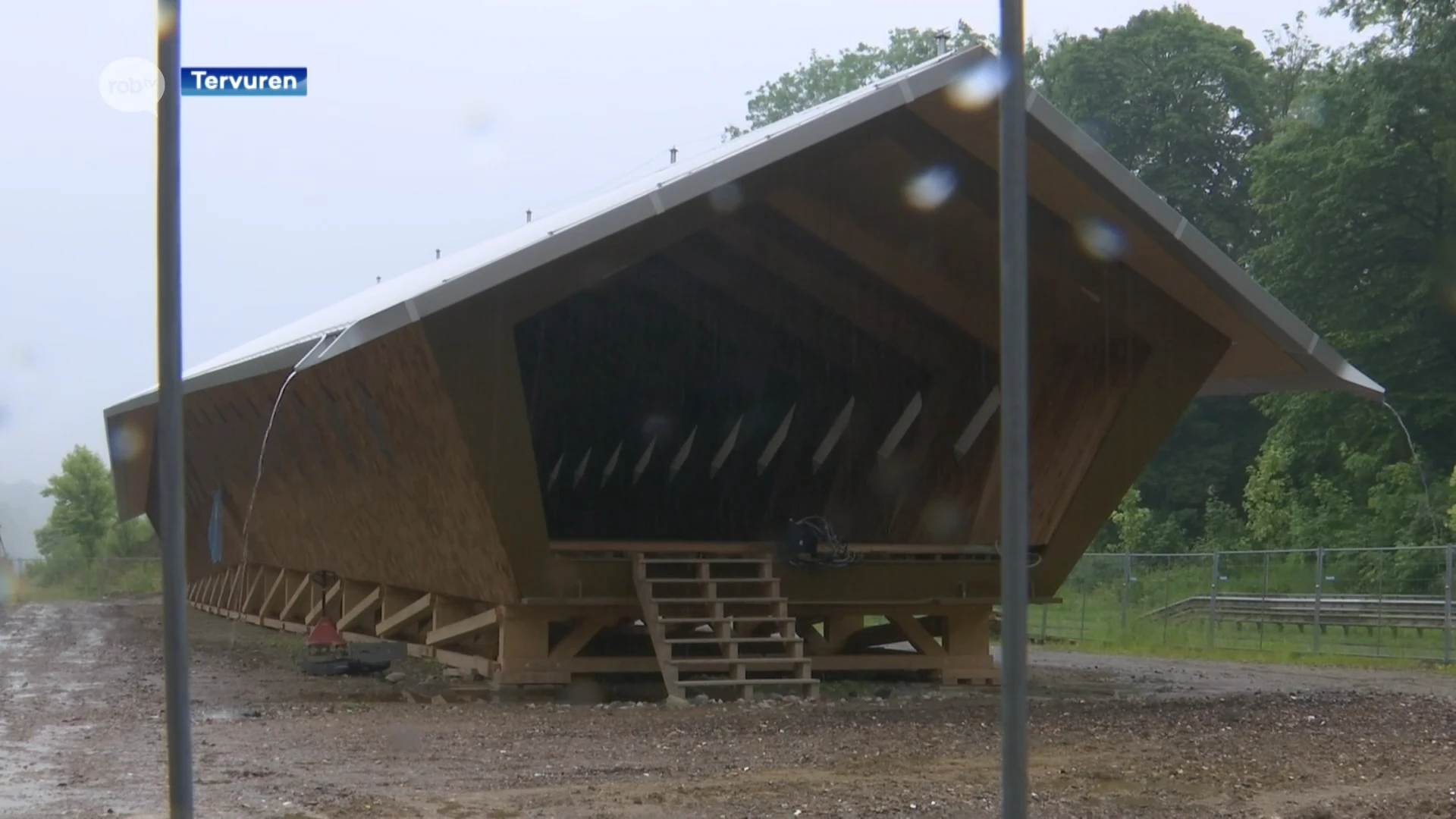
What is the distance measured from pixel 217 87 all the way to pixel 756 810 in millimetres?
4001

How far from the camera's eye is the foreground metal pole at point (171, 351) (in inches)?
233

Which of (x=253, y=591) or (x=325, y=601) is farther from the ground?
(x=325, y=601)

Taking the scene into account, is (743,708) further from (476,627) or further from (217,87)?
(217,87)

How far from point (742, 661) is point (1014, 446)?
308 inches

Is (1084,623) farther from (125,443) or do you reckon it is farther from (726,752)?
(726,752)

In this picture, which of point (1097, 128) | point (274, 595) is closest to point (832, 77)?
point (1097, 128)

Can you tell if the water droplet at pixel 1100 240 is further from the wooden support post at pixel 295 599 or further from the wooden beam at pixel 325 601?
the wooden support post at pixel 295 599

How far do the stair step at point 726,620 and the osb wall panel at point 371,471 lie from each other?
52.6 inches

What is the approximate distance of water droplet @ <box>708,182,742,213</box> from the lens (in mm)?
12883

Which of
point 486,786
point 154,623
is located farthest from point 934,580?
point 154,623

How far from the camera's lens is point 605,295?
58.5 ft

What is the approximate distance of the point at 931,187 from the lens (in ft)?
45.6

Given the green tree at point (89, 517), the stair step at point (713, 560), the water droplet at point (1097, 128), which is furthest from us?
the green tree at point (89, 517)

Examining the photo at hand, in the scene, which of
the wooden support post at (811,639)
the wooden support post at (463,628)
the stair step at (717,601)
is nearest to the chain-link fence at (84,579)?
the wooden support post at (463,628)
